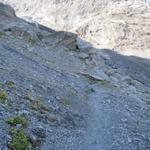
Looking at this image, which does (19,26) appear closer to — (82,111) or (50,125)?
(82,111)

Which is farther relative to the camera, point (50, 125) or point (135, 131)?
point (135, 131)

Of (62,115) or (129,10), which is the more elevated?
(62,115)

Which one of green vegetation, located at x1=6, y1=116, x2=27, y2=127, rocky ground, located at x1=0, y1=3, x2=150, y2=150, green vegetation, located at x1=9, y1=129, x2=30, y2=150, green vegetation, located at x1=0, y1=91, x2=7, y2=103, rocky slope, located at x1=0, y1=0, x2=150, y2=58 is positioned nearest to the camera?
green vegetation, located at x1=9, y1=129, x2=30, y2=150

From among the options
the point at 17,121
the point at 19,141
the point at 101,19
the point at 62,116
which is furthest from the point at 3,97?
the point at 101,19

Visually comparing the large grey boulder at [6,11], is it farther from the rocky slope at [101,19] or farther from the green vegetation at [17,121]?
the green vegetation at [17,121]

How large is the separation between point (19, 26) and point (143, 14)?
72688mm

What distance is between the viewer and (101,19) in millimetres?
128875

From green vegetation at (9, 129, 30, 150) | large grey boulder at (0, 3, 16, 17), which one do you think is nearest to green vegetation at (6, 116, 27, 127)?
green vegetation at (9, 129, 30, 150)

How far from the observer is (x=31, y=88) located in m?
26.7

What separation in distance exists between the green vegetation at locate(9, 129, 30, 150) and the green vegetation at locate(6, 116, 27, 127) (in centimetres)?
63

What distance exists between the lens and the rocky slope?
121312mm

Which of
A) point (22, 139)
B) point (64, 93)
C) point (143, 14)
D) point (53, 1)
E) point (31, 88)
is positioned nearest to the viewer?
point (22, 139)

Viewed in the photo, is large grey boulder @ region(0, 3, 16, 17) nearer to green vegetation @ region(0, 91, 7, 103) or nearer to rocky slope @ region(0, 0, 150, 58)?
rocky slope @ region(0, 0, 150, 58)

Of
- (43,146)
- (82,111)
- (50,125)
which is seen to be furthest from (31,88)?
(43,146)
